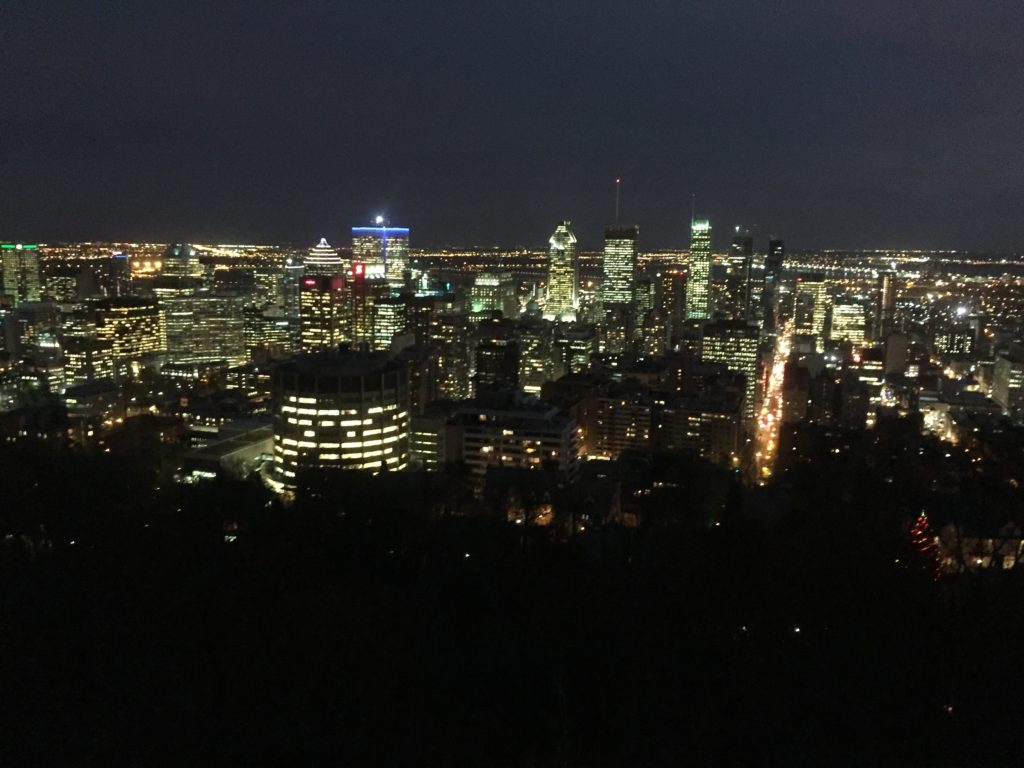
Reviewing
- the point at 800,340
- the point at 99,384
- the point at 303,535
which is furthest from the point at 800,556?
the point at 800,340

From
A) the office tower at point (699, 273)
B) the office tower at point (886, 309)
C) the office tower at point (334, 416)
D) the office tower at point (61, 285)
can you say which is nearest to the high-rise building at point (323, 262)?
the office tower at point (61, 285)

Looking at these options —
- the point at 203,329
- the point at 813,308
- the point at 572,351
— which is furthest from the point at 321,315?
the point at 813,308

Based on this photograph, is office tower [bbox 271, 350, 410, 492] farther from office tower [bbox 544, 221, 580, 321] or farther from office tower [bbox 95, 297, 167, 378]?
office tower [bbox 544, 221, 580, 321]

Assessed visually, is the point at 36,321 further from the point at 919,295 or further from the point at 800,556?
the point at 919,295

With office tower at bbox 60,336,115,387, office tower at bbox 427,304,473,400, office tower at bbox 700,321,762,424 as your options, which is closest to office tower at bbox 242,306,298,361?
office tower at bbox 60,336,115,387

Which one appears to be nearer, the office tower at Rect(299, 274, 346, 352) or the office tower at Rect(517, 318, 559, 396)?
the office tower at Rect(517, 318, 559, 396)

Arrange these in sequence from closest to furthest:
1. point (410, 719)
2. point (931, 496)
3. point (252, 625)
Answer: point (410, 719) < point (252, 625) < point (931, 496)
